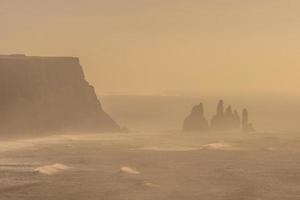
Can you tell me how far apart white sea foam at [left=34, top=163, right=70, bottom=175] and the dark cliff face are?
2783 inches

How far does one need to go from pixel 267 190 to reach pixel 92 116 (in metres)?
120

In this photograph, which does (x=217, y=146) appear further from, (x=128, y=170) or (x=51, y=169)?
(x=51, y=169)

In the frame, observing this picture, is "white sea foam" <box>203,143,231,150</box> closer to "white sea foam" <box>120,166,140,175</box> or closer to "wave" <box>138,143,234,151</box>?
"wave" <box>138,143,234,151</box>

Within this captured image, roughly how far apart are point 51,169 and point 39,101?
8802 centimetres

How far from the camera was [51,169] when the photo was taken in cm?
10062

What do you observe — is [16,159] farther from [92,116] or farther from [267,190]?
[92,116]

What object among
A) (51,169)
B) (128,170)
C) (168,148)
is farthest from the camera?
(168,148)

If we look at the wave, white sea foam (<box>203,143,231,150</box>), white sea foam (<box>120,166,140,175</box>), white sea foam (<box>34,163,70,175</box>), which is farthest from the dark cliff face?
white sea foam (<box>120,166,140,175</box>)

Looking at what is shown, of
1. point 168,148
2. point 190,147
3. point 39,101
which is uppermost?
point 39,101

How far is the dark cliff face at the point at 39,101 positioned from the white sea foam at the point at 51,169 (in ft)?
232

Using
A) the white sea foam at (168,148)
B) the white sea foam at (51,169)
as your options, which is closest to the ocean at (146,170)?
the white sea foam at (51,169)

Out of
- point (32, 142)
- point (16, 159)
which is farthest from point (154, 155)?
point (32, 142)

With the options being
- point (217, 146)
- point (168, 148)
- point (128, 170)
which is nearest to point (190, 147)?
point (168, 148)

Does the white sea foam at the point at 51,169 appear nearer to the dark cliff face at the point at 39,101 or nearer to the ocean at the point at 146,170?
the ocean at the point at 146,170
